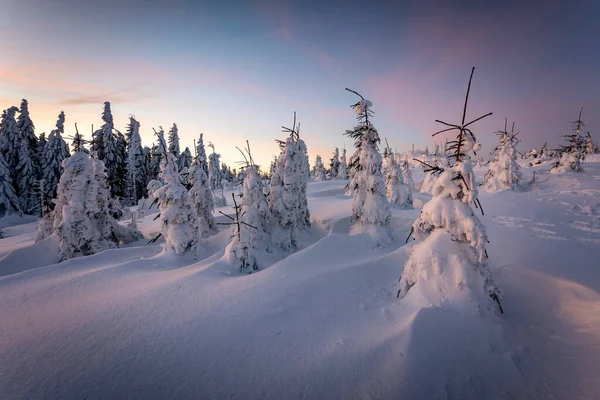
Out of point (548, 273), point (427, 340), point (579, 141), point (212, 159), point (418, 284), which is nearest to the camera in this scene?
point (427, 340)

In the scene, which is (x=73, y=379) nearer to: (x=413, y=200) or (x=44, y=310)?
(x=44, y=310)

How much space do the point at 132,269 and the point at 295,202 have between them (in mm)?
10177

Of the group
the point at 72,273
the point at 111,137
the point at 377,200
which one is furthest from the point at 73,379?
the point at 111,137

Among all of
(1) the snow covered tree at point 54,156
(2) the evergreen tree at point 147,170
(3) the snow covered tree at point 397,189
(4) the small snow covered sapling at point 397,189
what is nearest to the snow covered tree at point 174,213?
(3) the snow covered tree at point 397,189

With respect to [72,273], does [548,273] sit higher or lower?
lower

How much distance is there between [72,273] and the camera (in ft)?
32.8

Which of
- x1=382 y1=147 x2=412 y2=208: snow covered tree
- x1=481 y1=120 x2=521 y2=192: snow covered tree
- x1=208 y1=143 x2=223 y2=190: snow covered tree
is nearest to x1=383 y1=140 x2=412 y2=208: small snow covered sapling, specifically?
x1=382 y1=147 x2=412 y2=208: snow covered tree

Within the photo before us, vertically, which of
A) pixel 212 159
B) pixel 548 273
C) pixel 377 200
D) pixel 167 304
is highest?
pixel 212 159

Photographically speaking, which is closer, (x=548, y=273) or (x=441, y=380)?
(x=441, y=380)

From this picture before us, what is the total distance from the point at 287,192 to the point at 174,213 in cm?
732

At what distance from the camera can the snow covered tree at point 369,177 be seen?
15.3m

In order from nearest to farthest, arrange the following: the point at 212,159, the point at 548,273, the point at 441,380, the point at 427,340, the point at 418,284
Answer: the point at 441,380 < the point at 427,340 < the point at 418,284 < the point at 548,273 < the point at 212,159

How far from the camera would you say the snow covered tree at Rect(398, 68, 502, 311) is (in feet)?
19.7

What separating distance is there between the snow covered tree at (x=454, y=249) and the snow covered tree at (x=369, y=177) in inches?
337
